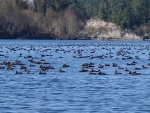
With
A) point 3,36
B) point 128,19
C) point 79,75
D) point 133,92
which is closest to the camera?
point 133,92

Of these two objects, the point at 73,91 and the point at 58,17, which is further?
the point at 58,17

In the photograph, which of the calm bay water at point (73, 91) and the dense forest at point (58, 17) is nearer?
the calm bay water at point (73, 91)

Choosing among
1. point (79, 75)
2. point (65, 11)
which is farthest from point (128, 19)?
point (79, 75)

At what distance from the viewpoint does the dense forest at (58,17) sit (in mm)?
142500

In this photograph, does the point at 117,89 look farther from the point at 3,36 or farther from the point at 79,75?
the point at 3,36

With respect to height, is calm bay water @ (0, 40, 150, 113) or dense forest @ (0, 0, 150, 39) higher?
dense forest @ (0, 0, 150, 39)

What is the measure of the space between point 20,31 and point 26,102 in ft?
367

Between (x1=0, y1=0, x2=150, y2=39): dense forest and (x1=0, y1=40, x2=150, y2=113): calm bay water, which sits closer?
(x1=0, y1=40, x2=150, y2=113): calm bay water

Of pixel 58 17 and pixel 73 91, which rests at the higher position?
pixel 58 17

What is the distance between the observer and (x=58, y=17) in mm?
157500

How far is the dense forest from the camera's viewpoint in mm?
142500

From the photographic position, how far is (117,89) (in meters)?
35.8

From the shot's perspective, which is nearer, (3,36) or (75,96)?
(75,96)

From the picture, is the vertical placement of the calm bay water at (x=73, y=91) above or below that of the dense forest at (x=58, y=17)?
below
